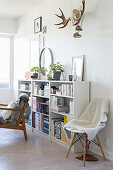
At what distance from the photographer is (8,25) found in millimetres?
7383

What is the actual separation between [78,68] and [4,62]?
3.72 meters

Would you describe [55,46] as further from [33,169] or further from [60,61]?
[33,169]

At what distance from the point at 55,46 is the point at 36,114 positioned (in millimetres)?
1494

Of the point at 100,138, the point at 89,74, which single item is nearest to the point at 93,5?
the point at 89,74

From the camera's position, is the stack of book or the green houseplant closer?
the stack of book

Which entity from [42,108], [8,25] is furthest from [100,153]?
[8,25]

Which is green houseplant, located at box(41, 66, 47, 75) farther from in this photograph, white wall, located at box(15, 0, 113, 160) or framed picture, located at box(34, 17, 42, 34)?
framed picture, located at box(34, 17, 42, 34)

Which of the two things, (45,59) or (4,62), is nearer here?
(45,59)

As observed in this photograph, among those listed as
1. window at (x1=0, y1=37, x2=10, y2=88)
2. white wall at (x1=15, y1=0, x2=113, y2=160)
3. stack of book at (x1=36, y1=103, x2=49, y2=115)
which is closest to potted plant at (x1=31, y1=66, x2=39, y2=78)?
white wall at (x1=15, y1=0, x2=113, y2=160)

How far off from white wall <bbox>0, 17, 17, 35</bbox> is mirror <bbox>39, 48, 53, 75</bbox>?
1917mm

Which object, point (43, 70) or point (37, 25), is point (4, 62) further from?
point (43, 70)

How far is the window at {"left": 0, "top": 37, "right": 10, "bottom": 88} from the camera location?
25.1 ft

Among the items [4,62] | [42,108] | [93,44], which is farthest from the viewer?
[4,62]

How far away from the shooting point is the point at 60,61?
520 centimetres
